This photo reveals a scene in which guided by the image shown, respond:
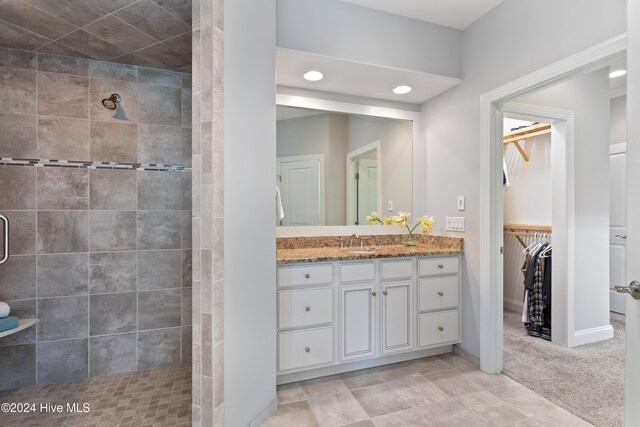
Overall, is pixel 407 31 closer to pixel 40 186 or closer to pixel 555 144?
pixel 555 144

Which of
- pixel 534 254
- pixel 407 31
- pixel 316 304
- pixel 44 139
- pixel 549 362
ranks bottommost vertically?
pixel 549 362

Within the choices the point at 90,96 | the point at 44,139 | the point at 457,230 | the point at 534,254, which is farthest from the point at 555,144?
the point at 44,139

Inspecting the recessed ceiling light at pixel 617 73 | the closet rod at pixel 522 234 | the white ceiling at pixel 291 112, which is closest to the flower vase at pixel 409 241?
the white ceiling at pixel 291 112

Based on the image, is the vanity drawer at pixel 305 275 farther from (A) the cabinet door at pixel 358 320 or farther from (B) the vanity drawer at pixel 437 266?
(B) the vanity drawer at pixel 437 266

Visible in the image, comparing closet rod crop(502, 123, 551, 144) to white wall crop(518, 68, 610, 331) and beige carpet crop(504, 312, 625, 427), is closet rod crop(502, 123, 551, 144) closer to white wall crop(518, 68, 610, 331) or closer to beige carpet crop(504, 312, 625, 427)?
white wall crop(518, 68, 610, 331)

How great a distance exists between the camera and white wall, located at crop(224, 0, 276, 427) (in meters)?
1.53

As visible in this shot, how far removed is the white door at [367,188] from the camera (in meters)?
2.81

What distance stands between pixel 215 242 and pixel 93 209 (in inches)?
58.1

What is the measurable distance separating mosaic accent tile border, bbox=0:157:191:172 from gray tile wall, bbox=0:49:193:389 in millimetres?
31

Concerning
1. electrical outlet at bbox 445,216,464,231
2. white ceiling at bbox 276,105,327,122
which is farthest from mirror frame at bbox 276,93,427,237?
electrical outlet at bbox 445,216,464,231

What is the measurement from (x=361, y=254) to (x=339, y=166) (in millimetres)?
879

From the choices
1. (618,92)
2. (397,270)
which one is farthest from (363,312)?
(618,92)

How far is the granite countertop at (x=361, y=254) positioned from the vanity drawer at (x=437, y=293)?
0.74 ft

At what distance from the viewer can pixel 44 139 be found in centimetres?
218
